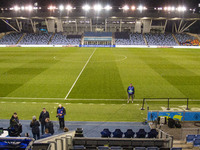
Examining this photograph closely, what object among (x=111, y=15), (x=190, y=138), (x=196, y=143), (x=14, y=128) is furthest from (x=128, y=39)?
(x=14, y=128)

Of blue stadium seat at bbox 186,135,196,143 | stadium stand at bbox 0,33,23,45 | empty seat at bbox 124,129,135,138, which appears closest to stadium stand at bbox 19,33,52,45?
stadium stand at bbox 0,33,23,45

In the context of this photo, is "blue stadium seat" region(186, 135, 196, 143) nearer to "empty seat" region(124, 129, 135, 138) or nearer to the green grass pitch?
"empty seat" region(124, 129, 135, 138)

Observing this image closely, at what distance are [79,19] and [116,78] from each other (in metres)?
62.5

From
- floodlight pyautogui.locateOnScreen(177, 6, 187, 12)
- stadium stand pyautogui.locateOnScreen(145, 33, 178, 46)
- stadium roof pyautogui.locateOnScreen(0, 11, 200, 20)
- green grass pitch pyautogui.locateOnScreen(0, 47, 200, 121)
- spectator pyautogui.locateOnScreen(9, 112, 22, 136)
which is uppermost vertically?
floodlight pyautogui.locateOnScreen(177, 6, 187, 12)

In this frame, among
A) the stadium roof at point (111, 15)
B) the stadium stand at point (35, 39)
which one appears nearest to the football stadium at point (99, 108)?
the stadium stand at point (35, 39)

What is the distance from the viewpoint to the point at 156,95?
18.5 m

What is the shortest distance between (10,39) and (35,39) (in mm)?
9085

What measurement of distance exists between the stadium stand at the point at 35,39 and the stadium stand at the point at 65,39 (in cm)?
273

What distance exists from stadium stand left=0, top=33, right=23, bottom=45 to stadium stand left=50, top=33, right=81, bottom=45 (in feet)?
45.4

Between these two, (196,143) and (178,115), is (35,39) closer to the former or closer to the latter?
(178,115)

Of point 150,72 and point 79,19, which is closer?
point 150,72

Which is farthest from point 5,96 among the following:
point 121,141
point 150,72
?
point 150,72

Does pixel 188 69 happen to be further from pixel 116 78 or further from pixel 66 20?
pixel 66 20

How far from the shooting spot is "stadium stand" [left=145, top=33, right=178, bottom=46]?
70625 millimetres
